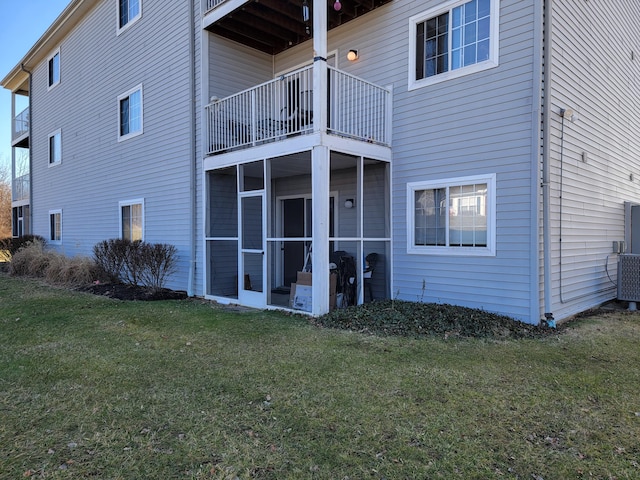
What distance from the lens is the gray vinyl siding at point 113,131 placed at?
945cm

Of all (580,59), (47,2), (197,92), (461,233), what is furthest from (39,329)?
(47,2)

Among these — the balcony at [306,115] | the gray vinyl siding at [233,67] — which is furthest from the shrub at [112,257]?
the gray vinyl siding at [233,67]

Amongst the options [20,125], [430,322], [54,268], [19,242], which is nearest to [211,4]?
[430,322]

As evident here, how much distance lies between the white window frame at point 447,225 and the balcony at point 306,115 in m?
1.10

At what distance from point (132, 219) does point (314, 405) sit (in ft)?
32.3

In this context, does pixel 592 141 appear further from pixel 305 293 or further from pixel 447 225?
pixel 305 293

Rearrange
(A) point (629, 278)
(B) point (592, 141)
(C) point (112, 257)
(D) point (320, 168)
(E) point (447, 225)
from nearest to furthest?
1. (D) point (320, 168)
2. (E) point (447, 225)
3. (B) point (592, 141)
4. (A) point (629, 278)
5. (C) point (112, 257)

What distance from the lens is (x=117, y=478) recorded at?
2.34 meters

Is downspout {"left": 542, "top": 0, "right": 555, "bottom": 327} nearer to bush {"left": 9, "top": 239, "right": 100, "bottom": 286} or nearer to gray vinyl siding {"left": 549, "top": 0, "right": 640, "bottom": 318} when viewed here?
gray vinyl siding {"left": 549, "top": 0, "right": 640, "bottom": 318}

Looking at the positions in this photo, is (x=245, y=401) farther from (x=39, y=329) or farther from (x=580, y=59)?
(x=580, y=59)

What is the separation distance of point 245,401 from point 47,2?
24.0 meters

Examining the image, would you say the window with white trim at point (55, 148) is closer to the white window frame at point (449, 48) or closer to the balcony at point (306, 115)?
the balcony at point (306, 115)

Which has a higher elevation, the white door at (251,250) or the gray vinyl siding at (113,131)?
the gray vinyl siding at (113,131)

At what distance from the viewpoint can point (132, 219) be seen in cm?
1141
